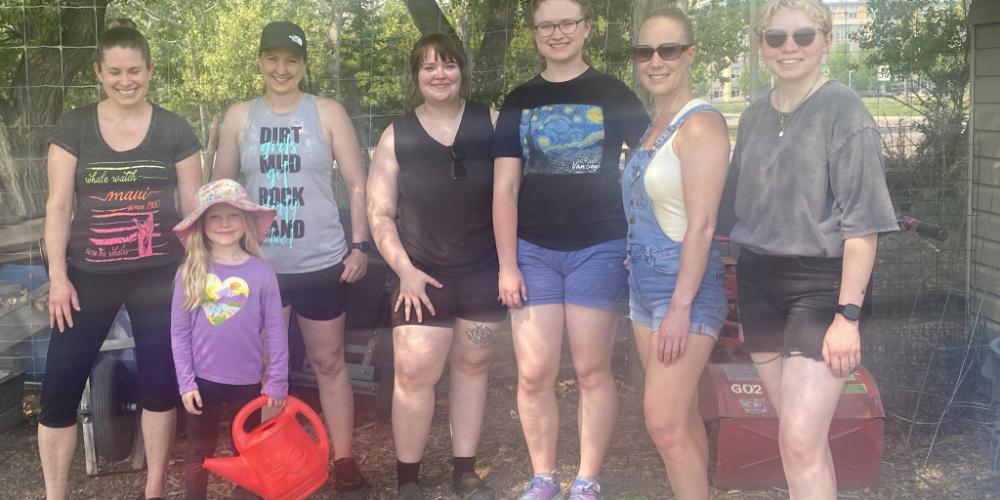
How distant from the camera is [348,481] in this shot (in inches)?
145

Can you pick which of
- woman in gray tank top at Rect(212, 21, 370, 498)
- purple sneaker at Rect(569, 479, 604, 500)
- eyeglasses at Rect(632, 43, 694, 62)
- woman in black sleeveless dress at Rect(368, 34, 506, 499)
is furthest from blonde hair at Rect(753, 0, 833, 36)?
purple sneaker at Rect(569, 479, 604, 500)

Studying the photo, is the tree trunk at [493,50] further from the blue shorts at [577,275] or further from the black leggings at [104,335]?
the black leggings at [104,335]

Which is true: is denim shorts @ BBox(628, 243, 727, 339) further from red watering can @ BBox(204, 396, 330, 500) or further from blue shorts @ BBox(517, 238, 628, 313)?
red watering can @ BBox(204, 396, 330, 500)

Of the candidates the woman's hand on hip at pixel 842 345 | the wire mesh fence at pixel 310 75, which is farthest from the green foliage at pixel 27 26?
the woman's hand on hip at pixel 842 345

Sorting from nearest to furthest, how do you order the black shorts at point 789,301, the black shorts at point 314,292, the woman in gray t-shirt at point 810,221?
the woman in gray t-shirt at point 810,221
the black shorts at point 789,301
the black shorts at point 314,292

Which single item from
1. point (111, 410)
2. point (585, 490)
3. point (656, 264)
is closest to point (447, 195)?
point (656, 264)

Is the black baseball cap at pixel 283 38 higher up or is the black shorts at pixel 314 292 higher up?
the black baseball cap at pixel 283 38

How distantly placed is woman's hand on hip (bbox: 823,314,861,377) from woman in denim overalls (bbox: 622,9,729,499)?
430mm

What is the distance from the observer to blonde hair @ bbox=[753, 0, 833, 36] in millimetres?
2584

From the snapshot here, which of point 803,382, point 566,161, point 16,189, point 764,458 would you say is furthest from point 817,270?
point 16,189

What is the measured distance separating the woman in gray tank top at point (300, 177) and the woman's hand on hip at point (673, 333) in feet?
4.28

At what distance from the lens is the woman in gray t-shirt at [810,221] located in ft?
8.15

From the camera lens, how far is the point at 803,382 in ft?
8.55

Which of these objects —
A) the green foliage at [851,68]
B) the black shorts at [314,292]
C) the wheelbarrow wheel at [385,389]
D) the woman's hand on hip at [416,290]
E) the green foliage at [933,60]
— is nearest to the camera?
the woman's hand on hip at [416,290]
